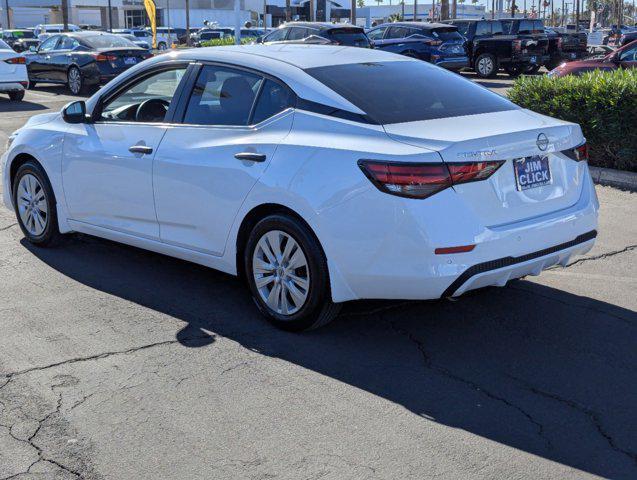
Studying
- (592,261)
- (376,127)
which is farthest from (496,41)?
(376,127)

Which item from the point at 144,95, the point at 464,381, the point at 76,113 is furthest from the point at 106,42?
the point at 464,381

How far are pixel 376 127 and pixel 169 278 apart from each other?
2.23m

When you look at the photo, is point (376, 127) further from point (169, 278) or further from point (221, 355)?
point (169, 278)

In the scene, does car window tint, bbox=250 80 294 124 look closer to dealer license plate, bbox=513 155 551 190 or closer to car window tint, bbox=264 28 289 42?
dealer license plate, bbox=513 155 551 190

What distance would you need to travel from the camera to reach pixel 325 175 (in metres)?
4.77

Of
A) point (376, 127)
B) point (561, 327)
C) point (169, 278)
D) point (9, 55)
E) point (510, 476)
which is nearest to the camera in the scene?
point (510, 476)

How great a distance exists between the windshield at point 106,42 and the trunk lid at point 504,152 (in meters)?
17.7

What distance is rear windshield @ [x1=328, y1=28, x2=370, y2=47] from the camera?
74.3ft

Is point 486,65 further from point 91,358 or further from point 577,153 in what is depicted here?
point 91,358

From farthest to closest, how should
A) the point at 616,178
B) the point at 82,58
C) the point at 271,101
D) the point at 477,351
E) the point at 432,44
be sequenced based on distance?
the point at 432,44 → the point at 82,58 → the point at 616,178 → the point at 271,101 → the point at 477,351

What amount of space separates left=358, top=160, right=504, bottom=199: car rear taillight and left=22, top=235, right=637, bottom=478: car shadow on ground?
3.19 feet

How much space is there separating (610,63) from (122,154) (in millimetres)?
14182

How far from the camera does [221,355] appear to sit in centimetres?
486

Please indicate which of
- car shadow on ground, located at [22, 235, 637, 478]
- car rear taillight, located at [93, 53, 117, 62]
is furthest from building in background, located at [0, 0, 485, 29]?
car shadow on ground, located at [22, 235, 637, 478]
